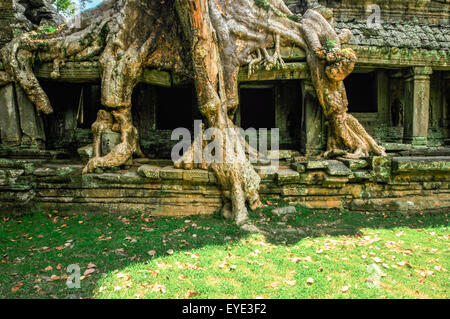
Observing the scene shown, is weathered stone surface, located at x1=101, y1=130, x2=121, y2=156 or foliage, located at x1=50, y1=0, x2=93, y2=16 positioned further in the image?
foliage, located at x1=50, y1=0, x2=93, y2=16

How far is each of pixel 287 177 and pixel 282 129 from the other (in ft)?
9.87

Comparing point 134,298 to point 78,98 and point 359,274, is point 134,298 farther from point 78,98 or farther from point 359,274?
point 78,98

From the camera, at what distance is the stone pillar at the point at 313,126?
6.47 meters

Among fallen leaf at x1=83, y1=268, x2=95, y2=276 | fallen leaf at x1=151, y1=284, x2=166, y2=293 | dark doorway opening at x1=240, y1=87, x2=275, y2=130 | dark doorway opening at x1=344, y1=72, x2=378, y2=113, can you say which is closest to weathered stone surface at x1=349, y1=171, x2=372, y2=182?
dark doorway opening at x1=240, y1=87, x2=275, y2=130

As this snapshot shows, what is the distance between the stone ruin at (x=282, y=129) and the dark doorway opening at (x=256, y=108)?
0.03m

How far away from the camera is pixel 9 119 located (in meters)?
6.07

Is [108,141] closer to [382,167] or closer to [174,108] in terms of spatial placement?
[174,108]

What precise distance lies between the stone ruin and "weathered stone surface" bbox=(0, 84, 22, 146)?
2cm

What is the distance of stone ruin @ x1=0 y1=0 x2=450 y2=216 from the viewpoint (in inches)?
199

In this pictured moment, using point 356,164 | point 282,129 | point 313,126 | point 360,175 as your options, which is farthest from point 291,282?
point 282,129

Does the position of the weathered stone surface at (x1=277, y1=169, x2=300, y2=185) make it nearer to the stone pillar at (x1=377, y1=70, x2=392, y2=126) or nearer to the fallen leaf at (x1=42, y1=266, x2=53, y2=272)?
the fallen leaf at (x1=42, y1=266, x2=53, y2=272)

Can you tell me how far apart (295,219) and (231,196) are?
1.16m

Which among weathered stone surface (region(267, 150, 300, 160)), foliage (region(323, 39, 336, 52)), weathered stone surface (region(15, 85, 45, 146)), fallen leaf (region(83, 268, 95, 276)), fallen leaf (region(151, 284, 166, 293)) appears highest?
foliage (region(323, 39, 336, 52))
